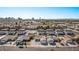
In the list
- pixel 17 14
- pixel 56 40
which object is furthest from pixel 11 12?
pixel 56 40

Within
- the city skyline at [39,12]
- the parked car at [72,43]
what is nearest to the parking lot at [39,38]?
the parked car at [72,43]

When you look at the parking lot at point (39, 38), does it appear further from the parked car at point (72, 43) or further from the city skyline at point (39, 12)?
the city skyline at point (39, 12)

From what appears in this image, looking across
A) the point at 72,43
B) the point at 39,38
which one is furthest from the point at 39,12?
the point at 72,43

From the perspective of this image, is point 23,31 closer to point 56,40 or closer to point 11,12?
point 11,12

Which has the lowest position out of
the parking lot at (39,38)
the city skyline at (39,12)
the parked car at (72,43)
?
the parked car at (72,43)

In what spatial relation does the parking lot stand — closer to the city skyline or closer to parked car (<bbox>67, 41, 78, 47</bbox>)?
parked car (<bbox>67, 41, 78, 47</bbox>)

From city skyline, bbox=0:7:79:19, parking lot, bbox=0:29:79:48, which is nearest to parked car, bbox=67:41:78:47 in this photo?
parking lot, bbox=0:29:79:48
